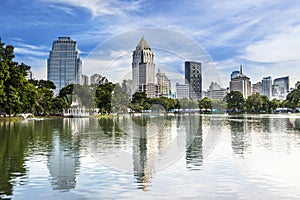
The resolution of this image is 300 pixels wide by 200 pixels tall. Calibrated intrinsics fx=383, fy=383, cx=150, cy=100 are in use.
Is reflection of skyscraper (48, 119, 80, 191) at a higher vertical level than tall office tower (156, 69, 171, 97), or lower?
lower

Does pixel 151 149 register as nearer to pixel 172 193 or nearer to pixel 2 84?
pixel 172 193

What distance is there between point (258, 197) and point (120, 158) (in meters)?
7.60

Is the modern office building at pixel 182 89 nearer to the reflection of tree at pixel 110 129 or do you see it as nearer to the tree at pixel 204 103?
the reflection of tree at pixel 110 129

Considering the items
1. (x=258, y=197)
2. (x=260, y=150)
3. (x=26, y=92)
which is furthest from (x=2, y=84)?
(x=258, y=197)

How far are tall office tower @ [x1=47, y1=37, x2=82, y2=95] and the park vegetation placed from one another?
193 feet

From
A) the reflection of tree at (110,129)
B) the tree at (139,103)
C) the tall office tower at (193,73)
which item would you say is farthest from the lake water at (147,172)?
the tree at (139,103)

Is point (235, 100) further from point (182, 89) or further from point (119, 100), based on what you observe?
point (182, 89)

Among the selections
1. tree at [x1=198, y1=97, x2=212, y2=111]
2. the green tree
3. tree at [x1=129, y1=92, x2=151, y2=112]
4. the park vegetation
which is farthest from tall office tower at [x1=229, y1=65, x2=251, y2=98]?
the green tree

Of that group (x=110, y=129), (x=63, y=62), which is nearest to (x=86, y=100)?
(x=110, y=129)

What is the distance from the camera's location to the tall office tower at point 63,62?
17512 cm

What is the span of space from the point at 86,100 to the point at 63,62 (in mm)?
96610

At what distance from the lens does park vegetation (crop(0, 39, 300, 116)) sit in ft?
175

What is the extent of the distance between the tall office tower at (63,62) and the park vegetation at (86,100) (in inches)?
2311

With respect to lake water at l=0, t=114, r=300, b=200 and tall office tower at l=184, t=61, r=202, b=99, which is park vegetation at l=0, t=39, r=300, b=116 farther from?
lake water at l=0, t=114, r=300, b=200
